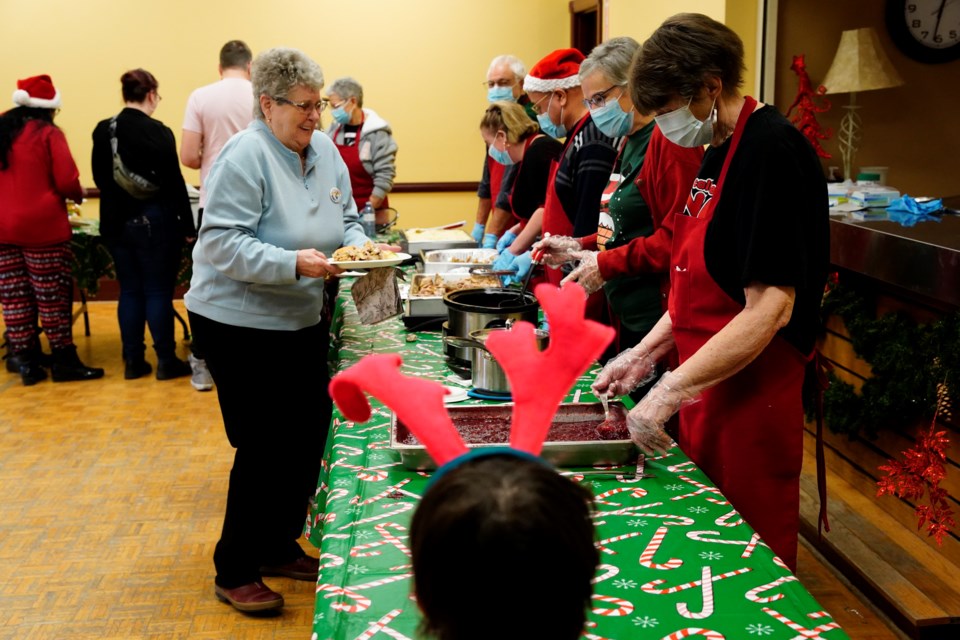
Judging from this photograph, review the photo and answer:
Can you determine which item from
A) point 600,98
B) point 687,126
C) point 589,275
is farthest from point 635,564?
point 600,98

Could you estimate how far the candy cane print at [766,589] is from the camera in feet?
4.00

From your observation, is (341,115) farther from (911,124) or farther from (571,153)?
(911,124)

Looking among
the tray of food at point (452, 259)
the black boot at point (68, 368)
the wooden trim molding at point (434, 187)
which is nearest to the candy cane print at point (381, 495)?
the tray of food at point (452, 259)

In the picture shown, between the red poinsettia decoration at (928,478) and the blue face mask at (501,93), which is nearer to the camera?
the red poinsettia decoration at (928,478)

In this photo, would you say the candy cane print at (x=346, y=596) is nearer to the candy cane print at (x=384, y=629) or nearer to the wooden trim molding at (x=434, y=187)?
the candy cane print at (x=384, y=629)

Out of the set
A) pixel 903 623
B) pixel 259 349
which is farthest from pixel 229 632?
pixel 903 623

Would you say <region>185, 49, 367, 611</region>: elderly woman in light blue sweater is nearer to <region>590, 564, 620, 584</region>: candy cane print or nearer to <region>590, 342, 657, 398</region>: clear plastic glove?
<region>590, 342, 657, 398</region>: clear plastic glove

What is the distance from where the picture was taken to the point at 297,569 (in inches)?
110

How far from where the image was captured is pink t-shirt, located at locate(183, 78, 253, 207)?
4.36 m

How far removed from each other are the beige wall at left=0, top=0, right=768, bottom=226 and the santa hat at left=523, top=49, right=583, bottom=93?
13.2ft

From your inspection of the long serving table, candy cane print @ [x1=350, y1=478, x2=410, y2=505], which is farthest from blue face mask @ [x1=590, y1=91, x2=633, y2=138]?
candy cane print @ [x1=350, y1=478, x2=410, y2=505]

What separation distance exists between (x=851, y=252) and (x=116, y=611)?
8.54 ft

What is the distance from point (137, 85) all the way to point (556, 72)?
240cm

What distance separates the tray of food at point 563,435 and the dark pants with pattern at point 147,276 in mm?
3493
